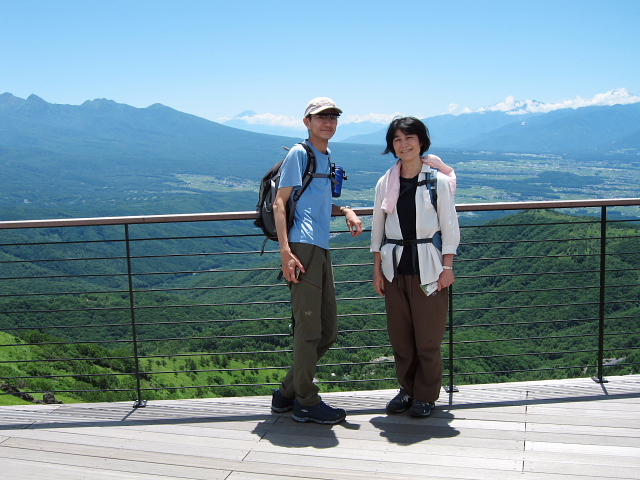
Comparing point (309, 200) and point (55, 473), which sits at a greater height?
point (309, 200)

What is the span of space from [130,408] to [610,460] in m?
2.36

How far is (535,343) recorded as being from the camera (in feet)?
90.9

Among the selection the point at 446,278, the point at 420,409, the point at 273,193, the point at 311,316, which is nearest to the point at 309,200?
the point at 273,193

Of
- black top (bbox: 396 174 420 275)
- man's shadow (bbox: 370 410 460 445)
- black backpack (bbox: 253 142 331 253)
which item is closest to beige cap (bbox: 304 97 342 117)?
black backpack (bbox: 253 142 331 253)

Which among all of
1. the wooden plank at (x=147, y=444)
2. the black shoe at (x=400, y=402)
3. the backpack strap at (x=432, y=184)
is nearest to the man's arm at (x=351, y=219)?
the backpack strap at (x=432, y=184)

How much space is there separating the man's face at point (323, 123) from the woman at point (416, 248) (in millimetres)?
282

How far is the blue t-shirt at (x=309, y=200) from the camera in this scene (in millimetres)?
2656

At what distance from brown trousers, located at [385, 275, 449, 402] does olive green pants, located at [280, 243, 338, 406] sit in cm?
31

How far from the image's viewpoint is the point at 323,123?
106 inches

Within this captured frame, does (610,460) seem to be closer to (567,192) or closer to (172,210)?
(172,210)

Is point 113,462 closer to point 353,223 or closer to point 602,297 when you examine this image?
point 353,223

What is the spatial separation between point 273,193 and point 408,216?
25.5 inches

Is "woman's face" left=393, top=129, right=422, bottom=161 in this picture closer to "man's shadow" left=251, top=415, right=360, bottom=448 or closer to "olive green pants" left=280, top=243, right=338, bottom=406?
"olive green pants" left=280, top=243, right=338, bottom=406

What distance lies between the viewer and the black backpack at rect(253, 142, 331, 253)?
2.70 meters
